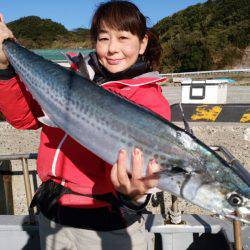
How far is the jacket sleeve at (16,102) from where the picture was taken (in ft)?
7.13

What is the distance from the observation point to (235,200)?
1.65 meters

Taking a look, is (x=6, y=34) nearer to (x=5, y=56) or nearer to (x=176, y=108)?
(x=5, y=56)

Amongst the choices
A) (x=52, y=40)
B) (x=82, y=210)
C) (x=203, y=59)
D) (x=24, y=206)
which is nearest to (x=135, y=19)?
(x=82, y=210)

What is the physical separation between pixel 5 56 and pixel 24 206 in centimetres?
199

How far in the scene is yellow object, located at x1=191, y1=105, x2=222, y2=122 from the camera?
428cm

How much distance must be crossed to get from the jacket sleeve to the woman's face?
52 cm

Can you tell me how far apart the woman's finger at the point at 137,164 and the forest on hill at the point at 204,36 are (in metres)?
20.6

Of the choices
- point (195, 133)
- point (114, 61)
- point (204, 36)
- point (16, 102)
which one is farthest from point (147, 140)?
point (204, 36)

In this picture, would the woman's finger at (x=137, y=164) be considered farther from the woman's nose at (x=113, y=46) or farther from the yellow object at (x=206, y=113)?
the yellow object at (x=206, y=113)

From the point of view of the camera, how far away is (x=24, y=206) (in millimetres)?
3859

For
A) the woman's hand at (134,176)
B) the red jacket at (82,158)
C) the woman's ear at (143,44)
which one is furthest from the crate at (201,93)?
the woman's hand at (134,176)

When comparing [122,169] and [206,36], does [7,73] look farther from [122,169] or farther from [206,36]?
[206,36]

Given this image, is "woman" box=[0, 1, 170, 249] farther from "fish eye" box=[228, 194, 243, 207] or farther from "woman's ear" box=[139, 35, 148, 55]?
"fish eye" box=[228, 194, 243, 207]

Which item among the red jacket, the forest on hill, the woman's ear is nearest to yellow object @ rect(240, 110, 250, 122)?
the woman's ear
